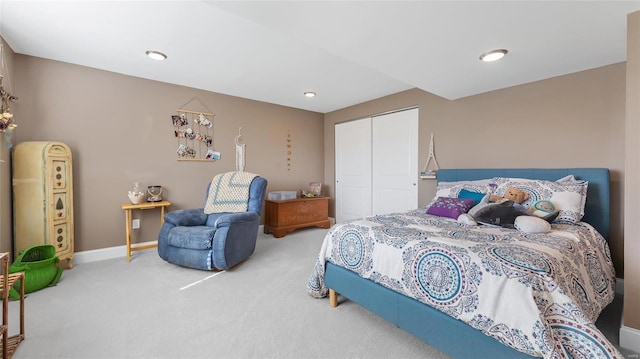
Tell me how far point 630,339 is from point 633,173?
3.34 feet

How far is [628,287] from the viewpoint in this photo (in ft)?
5.43

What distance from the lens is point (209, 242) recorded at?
276 centimetres

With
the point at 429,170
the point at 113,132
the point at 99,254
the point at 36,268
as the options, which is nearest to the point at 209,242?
the point at 36,268

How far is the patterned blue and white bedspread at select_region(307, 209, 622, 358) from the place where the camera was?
1.09 meters

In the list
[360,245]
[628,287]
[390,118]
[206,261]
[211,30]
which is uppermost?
[211,30]

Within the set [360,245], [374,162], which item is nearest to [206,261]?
[360,245]

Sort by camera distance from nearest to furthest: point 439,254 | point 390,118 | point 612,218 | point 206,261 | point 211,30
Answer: point 439,254 < point 211,30 < point 612,218 < point 206,261 < point 390,118

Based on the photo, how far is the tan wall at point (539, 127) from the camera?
2396 millimetres

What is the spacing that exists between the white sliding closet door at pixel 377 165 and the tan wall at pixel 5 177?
166 inches

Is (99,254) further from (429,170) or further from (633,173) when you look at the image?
(633,173)

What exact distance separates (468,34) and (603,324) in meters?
2.29

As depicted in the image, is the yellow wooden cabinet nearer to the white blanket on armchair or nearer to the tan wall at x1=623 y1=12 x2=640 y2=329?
the white blanket on armchair

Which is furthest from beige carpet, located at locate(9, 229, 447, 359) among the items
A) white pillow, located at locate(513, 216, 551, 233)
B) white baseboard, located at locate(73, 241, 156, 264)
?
white pillow, located at locate(513, 216, 551, 233)

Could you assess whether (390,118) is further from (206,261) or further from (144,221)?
(144,221)
